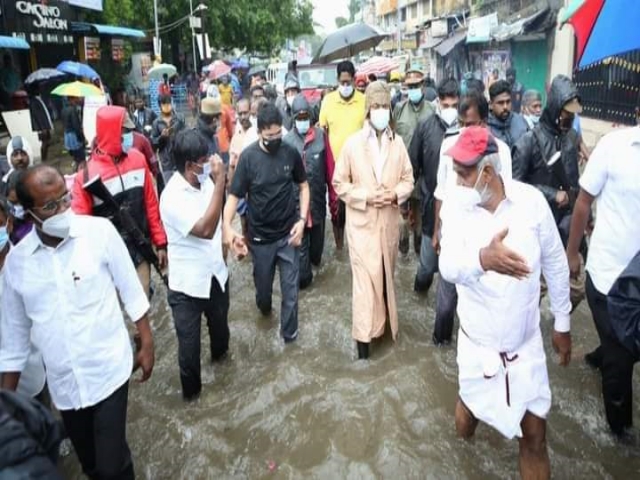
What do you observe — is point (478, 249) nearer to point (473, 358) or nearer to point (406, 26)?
point (473, 358)

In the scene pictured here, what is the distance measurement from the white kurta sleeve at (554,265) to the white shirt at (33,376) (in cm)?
250

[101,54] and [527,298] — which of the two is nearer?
[527,298]

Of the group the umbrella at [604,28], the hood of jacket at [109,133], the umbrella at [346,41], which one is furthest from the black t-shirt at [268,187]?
the umbrella at [346,41]

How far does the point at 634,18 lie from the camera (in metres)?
2.80

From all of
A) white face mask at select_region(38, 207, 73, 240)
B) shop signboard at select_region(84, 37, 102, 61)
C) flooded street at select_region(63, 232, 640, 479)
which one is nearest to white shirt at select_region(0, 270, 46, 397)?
white face mask at select_region(38, 207, 73, 240)

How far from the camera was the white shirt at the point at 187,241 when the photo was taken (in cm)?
370

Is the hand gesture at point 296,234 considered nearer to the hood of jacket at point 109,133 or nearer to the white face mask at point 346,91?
the hood of jacket at point 109,133

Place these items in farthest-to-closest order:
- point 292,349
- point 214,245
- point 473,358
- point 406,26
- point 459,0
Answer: point 406,26
point 459,0
point 292,349
point 214,245
point 473,358

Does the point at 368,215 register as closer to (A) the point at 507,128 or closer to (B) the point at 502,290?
(A) the point at 507,128

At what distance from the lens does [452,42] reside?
23.7m

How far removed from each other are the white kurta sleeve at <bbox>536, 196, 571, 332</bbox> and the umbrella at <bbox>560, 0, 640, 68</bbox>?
0.96 meters

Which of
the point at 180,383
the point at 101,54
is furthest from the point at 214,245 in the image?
the point at 101,54

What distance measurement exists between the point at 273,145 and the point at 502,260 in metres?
2.63

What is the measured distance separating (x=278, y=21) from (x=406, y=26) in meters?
21.1
